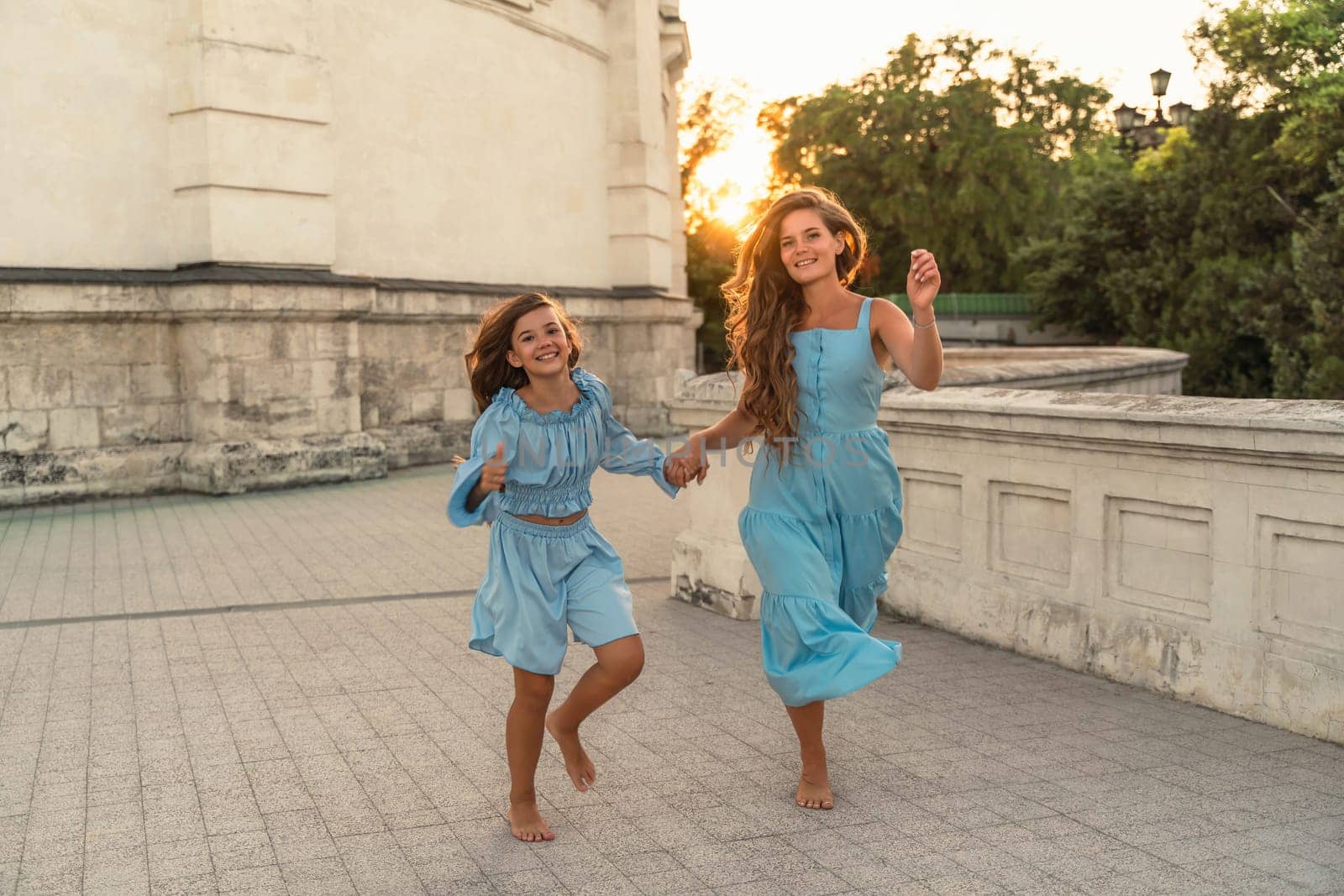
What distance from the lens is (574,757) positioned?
4320 millimetres

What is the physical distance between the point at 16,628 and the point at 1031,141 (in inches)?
1674

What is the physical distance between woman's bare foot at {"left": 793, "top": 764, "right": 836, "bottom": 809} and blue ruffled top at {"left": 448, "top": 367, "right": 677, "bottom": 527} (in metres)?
1.12

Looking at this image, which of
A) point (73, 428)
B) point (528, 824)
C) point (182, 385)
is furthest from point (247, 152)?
point (528, 824)

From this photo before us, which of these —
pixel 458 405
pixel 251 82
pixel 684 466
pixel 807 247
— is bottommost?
pixel 458 405

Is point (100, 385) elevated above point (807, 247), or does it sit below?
below

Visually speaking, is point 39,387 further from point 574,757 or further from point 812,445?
point 812,445

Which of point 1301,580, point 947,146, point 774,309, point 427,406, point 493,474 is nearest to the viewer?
point 493,474

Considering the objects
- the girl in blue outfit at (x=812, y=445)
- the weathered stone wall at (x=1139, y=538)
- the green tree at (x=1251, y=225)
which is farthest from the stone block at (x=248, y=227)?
the green tree at (x=1251, y=225)

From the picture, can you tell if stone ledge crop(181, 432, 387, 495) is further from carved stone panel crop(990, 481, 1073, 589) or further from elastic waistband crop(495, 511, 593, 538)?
elastic waistband crop(495, 511, 593, 538)

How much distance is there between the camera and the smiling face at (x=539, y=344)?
4.22m

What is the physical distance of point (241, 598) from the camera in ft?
26.5

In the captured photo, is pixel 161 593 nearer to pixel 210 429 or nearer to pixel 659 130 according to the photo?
pixel 210 429

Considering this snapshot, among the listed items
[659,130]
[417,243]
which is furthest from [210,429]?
[659,130]

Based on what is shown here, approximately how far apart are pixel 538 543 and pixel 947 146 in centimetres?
4198
